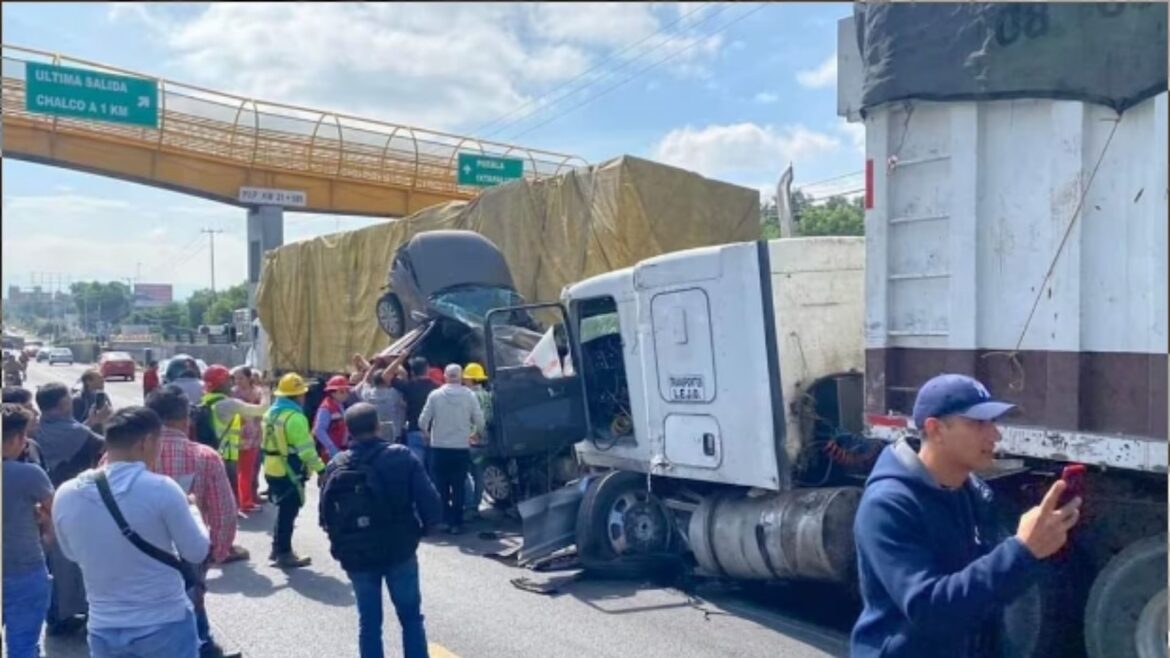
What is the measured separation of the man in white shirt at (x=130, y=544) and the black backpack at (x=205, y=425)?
616 cm

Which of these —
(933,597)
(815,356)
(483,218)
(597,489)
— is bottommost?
(597,489)

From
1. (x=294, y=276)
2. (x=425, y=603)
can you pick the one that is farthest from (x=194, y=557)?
(x=294, y=276)

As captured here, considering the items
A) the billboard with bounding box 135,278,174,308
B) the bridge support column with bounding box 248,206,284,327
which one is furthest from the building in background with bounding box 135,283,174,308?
the bridge support column with bounding box 248,206,284,327

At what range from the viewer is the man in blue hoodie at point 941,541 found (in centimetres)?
255

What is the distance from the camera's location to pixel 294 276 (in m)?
21.4

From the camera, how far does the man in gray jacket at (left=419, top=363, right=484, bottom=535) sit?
9.93m

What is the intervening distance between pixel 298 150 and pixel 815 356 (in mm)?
21538

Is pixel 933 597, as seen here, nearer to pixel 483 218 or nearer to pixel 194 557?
pixel 194 557

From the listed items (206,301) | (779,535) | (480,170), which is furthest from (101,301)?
(779,535)

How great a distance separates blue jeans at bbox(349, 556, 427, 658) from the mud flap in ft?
9.79

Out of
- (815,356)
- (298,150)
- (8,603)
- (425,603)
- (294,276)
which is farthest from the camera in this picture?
(298,150)

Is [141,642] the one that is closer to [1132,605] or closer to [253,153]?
[1132,605]

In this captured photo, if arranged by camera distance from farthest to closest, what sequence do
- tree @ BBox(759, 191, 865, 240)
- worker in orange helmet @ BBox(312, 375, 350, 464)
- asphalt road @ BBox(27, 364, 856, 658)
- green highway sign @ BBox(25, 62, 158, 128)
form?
green highway sign @ BBox(25, 62, 158, 128), tree @ BBox(759, 191, 865, 240), worker in orange helmet @ BBox(312, 375, 350, 464), asphalt road @ BBox(27, 364, 856, 658)

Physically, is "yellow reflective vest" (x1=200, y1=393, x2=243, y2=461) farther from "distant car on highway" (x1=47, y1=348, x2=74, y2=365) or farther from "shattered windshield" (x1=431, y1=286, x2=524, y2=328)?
"distant car on highway" (x1=47, y1=348, x2=74, y2=365)
